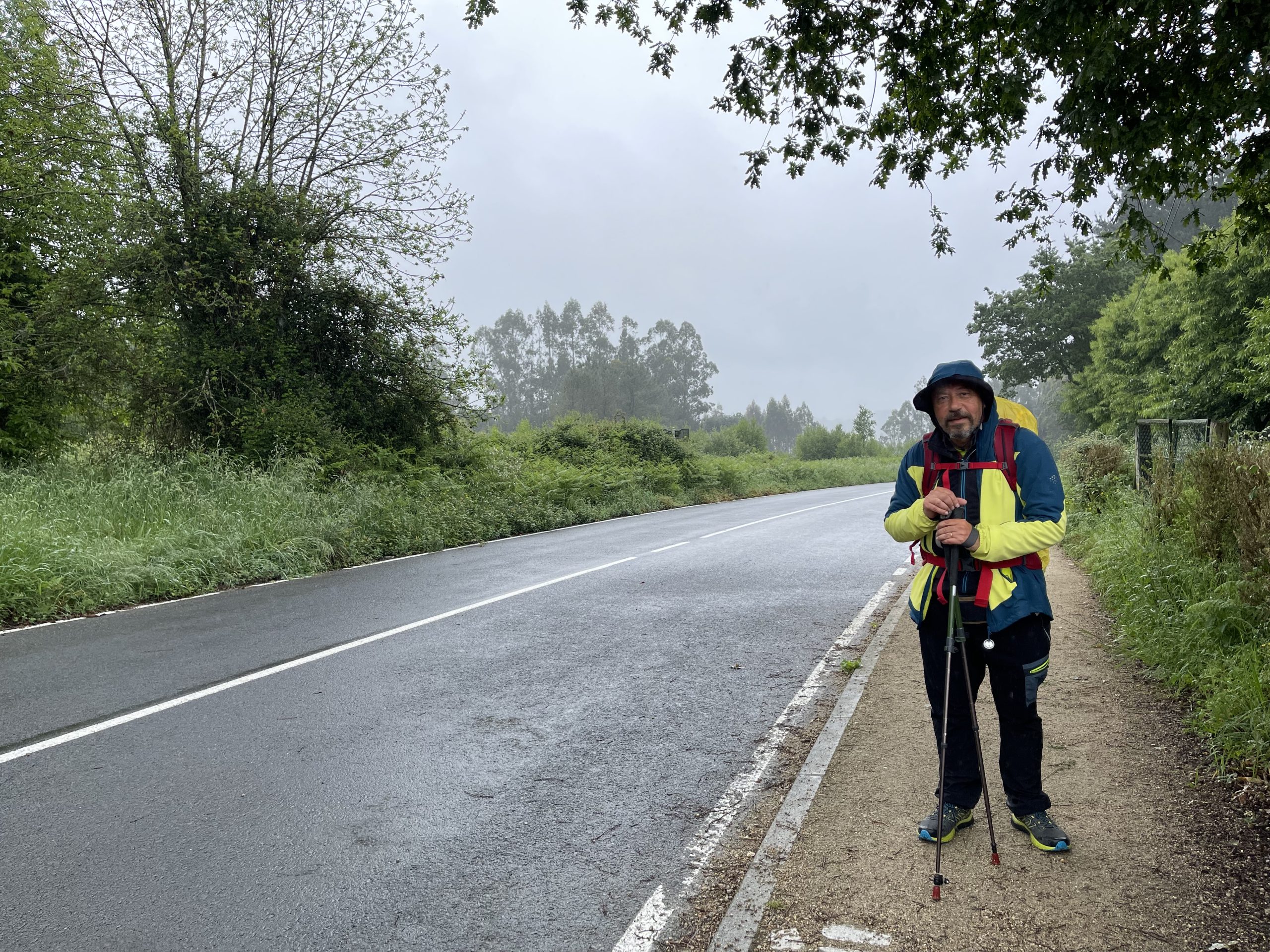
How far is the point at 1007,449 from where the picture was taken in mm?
3541

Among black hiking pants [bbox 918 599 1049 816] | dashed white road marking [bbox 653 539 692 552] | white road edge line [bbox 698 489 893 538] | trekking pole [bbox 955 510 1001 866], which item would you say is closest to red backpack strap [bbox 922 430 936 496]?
trekking pole [bbox 955 510 1001 866]

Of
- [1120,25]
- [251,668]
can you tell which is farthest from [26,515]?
[1120,25]

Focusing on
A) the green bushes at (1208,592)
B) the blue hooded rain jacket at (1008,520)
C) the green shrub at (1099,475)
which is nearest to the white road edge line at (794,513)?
the green shrub at (1099,475)

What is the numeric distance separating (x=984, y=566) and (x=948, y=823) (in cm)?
113

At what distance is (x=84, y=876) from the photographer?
11.5 ft

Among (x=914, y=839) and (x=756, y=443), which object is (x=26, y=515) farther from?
(x=756, y=443)

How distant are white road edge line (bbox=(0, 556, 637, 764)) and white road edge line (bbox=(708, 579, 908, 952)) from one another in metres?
4.09

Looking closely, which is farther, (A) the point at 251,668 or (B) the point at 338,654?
(B) the point at 338,654

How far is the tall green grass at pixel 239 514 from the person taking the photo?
31.4 feet

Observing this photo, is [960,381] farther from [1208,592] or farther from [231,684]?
[231,684]

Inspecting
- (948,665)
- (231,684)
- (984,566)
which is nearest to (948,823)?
(948,665)

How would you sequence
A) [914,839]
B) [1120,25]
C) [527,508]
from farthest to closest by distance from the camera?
[527,508], [1120,25], [914,839]

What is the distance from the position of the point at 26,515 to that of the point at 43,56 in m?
10.7

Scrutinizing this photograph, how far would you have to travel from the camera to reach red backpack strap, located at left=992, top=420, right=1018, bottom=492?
138 inches
